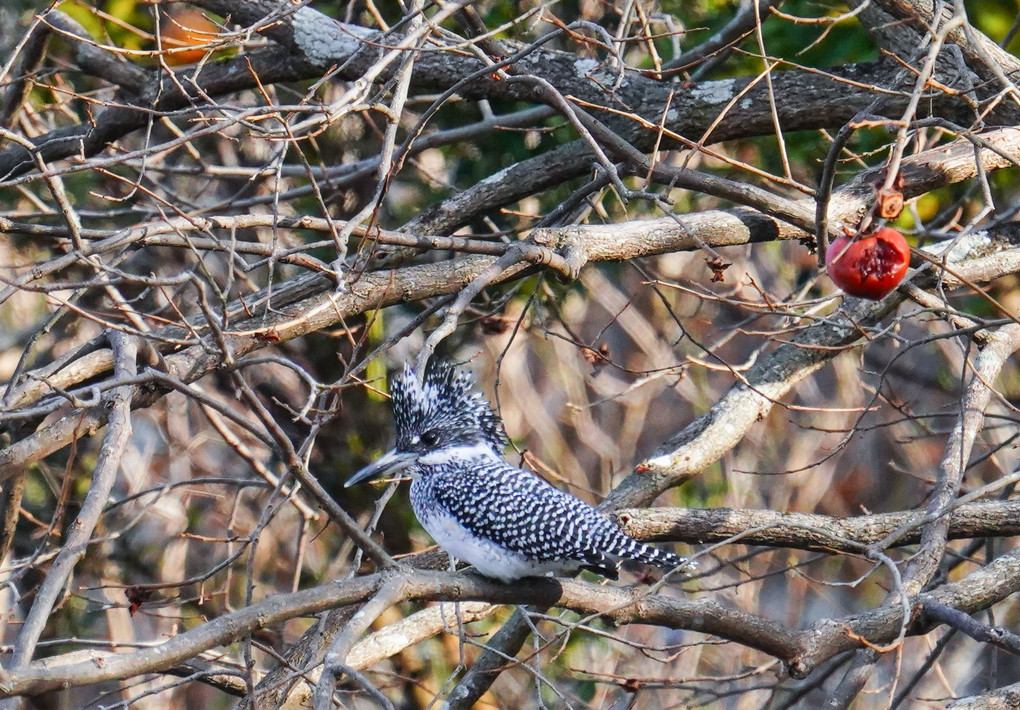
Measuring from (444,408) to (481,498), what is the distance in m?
0.38

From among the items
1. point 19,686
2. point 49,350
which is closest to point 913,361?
point 49,350

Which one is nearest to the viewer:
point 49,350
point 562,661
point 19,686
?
point 19,686

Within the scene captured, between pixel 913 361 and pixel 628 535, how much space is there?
483 centimetres

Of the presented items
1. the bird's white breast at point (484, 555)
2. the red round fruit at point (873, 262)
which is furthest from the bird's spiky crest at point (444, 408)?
the red round fruit at point (873, 262)

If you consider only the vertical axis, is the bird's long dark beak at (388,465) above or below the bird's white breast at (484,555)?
above

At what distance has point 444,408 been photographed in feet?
11.5

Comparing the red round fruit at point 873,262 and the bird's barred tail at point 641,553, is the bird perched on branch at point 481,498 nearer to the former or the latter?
the bird's barred tail at point 641,553

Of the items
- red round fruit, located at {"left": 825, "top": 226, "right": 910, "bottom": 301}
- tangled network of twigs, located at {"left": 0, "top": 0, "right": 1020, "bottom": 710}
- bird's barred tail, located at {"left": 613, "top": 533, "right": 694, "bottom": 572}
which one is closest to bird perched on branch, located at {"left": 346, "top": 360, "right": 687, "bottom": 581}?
bird's barred tail, located at {"left": 613, "top": 533, "right": 694, "bottom": 572}

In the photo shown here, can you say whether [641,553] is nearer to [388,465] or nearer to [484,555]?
[484,555]

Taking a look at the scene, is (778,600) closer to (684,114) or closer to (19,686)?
(684,114)

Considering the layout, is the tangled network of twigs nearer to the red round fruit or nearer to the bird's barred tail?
the red round fruit

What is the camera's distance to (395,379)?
11.2 feet

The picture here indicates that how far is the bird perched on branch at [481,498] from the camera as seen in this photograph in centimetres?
307

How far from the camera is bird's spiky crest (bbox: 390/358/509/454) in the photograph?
3.43 m
